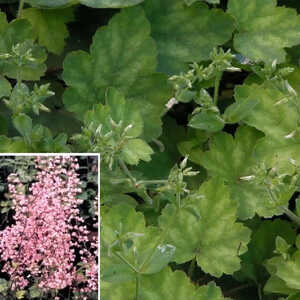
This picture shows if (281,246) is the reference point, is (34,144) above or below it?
above

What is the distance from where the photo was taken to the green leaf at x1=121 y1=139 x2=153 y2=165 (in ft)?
3.93

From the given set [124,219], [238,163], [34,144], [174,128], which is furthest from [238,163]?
[34,144]

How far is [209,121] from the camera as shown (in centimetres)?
136

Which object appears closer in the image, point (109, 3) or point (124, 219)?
point (124, 219)

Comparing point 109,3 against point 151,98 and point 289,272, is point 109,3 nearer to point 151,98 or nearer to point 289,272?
point 151,98

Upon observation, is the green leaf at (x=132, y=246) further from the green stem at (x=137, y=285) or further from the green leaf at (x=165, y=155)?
the green leaf at (x=165, y=155)

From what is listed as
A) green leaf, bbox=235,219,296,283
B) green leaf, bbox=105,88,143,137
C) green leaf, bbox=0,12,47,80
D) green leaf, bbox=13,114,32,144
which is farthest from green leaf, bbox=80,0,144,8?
green leaf, bbox=235,219,296,283

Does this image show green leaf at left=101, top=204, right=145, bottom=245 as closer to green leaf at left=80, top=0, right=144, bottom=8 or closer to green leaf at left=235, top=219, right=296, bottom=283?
green leaf at left=235, top=219, right=296, bottom=283

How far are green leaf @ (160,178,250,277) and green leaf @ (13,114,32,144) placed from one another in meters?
0.36

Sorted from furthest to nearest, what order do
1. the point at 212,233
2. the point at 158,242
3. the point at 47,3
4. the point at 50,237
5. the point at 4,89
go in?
the point at 47,3 → the point at 4,89 → the point at 212,233 → the point at 158,242 → the point at 50,237

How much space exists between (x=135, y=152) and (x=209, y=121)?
0.76 ft

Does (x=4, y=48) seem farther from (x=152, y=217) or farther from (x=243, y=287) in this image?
(x=243, y=287)

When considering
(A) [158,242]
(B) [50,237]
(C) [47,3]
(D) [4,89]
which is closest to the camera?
(B) [50,237]

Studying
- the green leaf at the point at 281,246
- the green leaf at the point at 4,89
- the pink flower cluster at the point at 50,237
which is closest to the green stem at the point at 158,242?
the pink flower cluster at the point at 50,237
